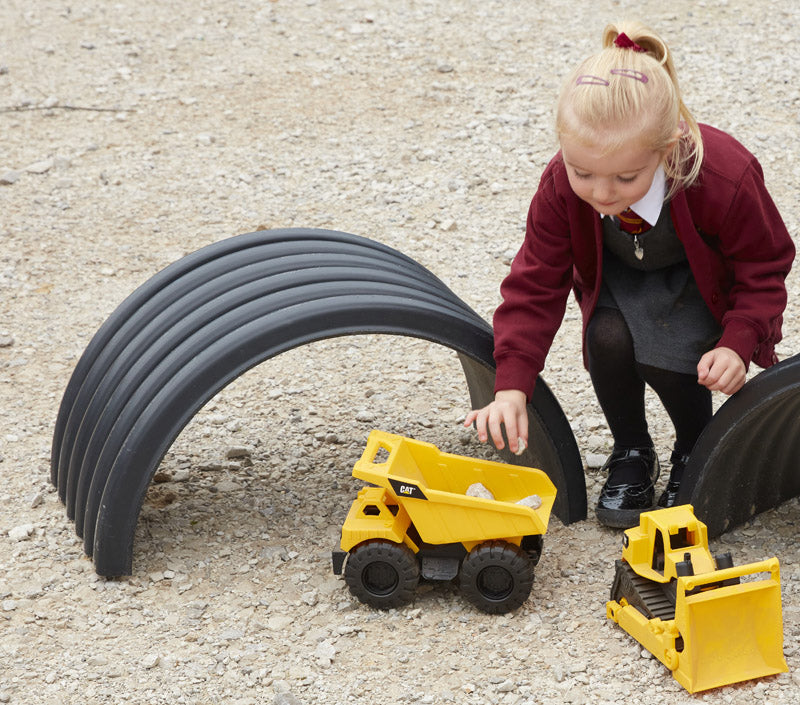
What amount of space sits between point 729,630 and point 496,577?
59cm

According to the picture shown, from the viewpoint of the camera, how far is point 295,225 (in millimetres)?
5457

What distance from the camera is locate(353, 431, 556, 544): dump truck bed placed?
109 inches

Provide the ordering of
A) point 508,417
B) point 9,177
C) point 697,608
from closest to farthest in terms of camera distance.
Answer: point 697,608 < point 508,417 < point 9,177

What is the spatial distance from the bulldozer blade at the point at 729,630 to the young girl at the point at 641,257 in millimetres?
530

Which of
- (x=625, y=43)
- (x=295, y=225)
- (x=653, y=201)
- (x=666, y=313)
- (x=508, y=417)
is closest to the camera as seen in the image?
(x=625, y=43)

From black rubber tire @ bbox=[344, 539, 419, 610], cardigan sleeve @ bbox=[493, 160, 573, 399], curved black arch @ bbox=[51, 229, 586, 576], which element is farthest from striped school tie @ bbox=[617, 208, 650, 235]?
black rubber tire @ bbox=[344, 539, 419, 610]

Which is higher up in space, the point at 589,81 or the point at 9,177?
the point at 9,177

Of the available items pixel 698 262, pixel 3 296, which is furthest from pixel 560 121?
pixel 3 296

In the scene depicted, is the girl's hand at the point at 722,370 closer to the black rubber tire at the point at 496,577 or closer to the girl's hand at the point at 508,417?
the girl's hand at the point at 508,417

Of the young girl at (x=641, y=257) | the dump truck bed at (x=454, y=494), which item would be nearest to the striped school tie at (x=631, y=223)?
the young girl at (x=641, y=257)

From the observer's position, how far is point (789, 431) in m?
3.20

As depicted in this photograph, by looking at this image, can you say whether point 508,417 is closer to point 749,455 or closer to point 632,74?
point 749,455

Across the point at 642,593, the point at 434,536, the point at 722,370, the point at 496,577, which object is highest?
the point at 722,370

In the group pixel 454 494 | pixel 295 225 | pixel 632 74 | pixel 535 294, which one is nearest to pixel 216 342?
pixel 454 494
